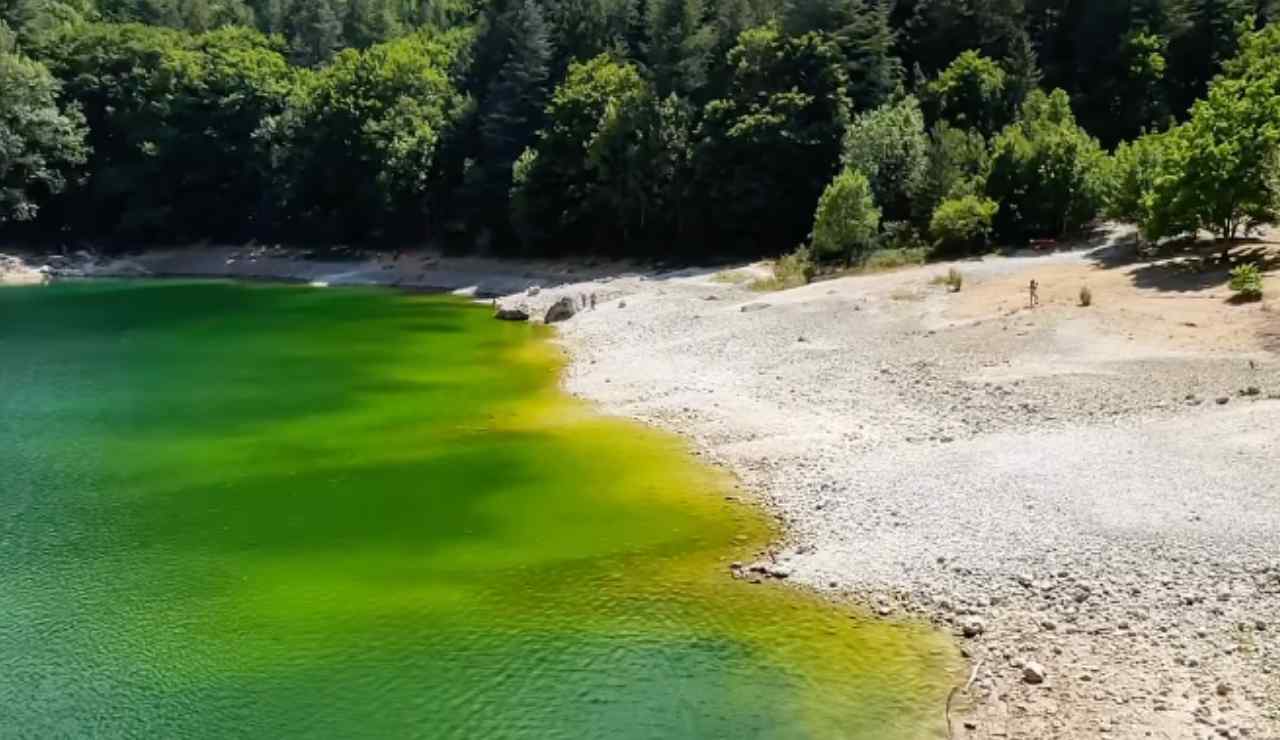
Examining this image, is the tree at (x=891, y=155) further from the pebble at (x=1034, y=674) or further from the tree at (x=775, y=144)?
the pebble at (x=1034, y=674)

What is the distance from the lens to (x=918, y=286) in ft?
147

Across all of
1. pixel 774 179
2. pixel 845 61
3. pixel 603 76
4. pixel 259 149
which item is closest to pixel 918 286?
pixel 774 179

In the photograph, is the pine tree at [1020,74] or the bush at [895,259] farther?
the pine tree at [1020,74]

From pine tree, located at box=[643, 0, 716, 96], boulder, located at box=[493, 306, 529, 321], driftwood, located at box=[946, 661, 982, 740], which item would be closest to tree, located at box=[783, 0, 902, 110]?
pine tree, located at box=[643, 0, 716, 96]

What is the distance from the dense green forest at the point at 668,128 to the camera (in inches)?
2120

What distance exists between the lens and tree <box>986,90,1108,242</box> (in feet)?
174

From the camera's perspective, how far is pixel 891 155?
6062cm

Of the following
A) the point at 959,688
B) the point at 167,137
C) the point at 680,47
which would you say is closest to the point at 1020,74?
the point at 680,47

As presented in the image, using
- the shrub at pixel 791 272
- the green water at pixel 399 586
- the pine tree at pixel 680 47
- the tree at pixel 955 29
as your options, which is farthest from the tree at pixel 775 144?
the green water at pixel 399 586

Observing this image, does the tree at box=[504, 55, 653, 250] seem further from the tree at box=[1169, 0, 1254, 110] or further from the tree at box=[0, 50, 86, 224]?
the tree at box=[0, 50, 86, 224]

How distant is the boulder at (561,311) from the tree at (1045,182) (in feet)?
70.1

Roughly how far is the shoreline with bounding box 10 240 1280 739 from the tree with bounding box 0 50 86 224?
70637 mm

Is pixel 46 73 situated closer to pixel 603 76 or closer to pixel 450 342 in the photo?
pixel 603 76

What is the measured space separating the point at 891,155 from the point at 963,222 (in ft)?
30.7
